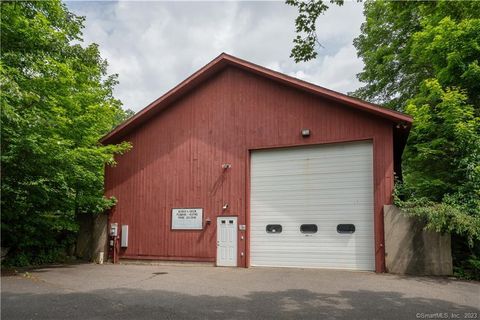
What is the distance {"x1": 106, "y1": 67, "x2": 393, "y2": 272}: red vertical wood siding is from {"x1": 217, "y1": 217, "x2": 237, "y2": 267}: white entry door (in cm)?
20

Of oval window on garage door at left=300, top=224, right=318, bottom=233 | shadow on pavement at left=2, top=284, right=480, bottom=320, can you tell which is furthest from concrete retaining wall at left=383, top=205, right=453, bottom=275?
shadow on pavement at left=2, top=284, right=480, bottom=320

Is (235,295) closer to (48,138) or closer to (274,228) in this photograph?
(274,228)

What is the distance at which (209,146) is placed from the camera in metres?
14.4

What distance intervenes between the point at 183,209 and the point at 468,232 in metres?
8.73

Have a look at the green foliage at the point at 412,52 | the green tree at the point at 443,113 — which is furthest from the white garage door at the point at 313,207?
the green foliage at the point at 412,52

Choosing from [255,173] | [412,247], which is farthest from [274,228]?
[412,247]

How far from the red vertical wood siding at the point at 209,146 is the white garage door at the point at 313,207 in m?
0.37

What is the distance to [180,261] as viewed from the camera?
1406cm

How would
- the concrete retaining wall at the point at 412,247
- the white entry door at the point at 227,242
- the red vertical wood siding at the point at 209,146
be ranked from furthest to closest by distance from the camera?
1. the white entry door at the point at 227,242
2. the red vertical wood siding at the point at 209,146
3. the concrete retaining wall at the point at 412,247

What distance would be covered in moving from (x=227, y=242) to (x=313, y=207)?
10.1 ft

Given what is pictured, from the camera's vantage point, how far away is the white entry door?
1337 centimetres

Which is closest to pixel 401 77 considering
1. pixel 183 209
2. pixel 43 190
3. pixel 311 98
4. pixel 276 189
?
pixel 311 98

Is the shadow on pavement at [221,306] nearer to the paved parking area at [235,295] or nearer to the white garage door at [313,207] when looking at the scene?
the paved parking area at [235,295]

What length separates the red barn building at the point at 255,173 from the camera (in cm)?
1209
